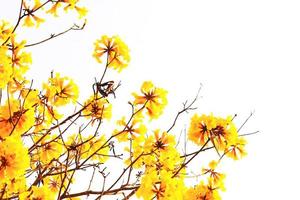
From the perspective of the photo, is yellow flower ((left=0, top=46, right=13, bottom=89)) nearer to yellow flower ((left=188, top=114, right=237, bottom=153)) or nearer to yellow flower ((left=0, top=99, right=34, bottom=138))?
yellow flower ((left=0, top=99, right=34, bottom=138))

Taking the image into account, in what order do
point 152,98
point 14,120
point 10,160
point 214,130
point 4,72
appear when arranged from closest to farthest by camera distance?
point 10,160
point 4,72
point 14,120
point 214,130
point 152,98

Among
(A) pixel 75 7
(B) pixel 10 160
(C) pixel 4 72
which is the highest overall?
(A) pixel 75 7

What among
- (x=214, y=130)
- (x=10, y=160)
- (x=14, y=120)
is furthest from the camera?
(x=214, y=130)

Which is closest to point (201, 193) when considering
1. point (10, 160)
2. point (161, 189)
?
point (161, 189)

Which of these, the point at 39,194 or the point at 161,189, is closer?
the point at 161,189

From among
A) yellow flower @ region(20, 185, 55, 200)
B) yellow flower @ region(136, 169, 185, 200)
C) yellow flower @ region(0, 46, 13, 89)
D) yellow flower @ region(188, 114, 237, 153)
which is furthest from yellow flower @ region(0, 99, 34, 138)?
yellow flower @ region(188, 114, 237, 153)

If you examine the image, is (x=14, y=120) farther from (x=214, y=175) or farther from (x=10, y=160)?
(x=214, y=175)

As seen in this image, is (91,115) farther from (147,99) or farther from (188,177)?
(188,177)

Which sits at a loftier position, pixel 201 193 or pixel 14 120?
pixel 14 120
